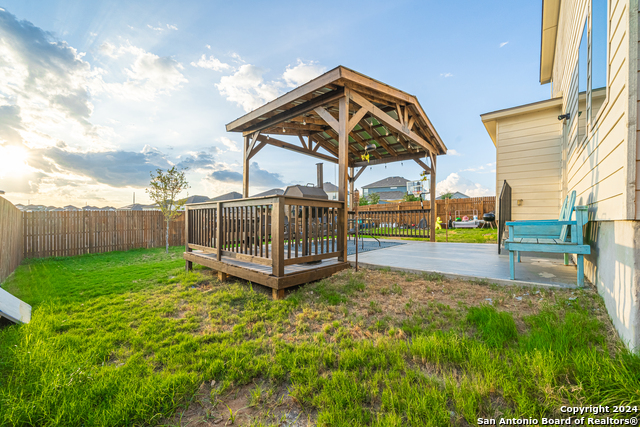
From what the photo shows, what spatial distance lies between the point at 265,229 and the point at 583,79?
476 centimetres

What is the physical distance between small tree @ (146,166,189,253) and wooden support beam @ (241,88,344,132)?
400cm

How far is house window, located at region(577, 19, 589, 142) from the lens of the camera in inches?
124

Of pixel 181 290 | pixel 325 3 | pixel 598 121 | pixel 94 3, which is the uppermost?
pixel 325 3

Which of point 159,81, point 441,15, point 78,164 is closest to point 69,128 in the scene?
point 159,81

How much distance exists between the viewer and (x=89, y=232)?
8.32m

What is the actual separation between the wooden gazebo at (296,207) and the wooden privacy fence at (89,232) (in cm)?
593

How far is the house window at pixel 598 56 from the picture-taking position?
2291 mm

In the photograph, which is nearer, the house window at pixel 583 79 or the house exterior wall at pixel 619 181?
the house exterior wall at pixel 619 181

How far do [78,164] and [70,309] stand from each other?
1633 cm

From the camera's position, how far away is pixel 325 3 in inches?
250

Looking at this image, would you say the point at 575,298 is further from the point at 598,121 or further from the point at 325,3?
the point at 325,3

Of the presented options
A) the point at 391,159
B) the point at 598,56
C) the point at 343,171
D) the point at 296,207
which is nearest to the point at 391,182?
the point at 391,159

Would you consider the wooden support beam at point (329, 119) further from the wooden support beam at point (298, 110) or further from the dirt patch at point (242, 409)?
the dirt patch at point (242, 409)

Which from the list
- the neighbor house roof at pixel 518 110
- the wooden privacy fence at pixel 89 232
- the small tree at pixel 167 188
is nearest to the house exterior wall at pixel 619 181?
the neighbor house roof at pixel 518 110
